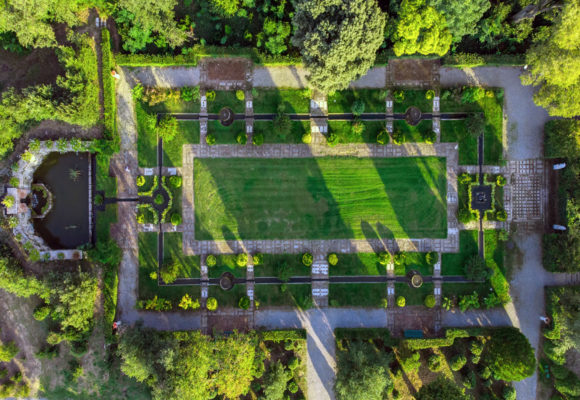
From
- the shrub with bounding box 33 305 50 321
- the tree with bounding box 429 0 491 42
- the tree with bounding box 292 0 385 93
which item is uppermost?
the tree with bounding box 429 0 491 42

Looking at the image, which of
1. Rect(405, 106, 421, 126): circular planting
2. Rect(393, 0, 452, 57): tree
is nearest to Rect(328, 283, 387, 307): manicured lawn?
Rect(405, 106, 421, 126): circular planting

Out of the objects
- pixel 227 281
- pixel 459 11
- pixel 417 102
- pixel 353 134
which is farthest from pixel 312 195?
pixel 459 11

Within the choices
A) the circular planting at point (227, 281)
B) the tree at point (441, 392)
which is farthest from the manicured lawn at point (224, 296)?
the tree at point (441, 392)

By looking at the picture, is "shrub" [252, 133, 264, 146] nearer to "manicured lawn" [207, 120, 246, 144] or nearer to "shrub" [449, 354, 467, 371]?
"manicured lawn" [207, 120, 246, 144]

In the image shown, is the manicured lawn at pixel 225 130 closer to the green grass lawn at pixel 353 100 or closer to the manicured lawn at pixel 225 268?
the green grass lawn at pixel 353 100

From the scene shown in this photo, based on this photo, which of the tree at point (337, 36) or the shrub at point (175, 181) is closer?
the tree at point (337, 36)

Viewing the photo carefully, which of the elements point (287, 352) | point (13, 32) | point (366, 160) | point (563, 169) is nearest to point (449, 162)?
point (366, 160)
